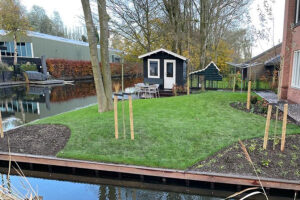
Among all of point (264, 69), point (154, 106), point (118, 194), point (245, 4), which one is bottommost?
point (118, 194)

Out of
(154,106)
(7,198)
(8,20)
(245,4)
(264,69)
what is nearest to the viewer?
(7,198)

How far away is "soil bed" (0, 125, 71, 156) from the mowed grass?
26 centimetres

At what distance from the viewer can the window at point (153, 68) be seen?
14839mm

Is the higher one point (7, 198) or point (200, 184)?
point (7, 198)

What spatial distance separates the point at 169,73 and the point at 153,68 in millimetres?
1147

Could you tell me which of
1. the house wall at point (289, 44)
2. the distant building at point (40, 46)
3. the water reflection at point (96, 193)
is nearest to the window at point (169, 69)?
the house wall at point (289, 44)

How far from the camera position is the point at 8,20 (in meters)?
22.4

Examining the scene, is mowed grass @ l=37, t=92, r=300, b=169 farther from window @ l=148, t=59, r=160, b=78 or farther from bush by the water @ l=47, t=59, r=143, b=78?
bush by the water @ l=47, t=59, r=143, b=78

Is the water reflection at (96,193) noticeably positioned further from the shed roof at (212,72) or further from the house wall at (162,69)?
the house wall at (162,69)

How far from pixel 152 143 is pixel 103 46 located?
13.4ft

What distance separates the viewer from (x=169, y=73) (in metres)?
14.8

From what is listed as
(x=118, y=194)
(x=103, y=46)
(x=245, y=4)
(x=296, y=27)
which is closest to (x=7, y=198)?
(x=118, y=194)

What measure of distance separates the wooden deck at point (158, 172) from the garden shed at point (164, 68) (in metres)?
10.6

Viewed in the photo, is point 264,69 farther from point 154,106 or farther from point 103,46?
point 103,46
